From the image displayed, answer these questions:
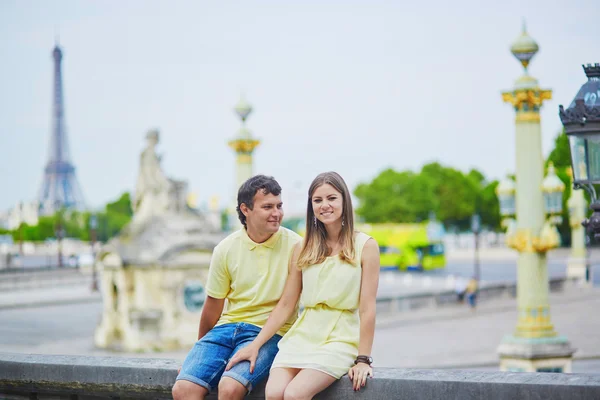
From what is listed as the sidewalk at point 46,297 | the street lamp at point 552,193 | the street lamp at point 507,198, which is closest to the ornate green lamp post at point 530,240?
the street lamp at point 507,198

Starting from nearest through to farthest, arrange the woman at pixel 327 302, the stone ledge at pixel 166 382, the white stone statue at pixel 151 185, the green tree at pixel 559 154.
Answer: the stone ledge at pixel 166 382
the woman at pixel 327 302
the white stone statue at pixel 151 185
the green tree at pixel 559 154

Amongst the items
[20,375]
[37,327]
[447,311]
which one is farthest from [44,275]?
[20,375]

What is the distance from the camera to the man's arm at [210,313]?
538cm

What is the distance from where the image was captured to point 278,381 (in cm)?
473

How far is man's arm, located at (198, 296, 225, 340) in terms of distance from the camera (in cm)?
538

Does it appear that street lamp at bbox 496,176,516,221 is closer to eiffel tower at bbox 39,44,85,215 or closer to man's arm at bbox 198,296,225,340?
man's arm at bbox 198,296,225,340

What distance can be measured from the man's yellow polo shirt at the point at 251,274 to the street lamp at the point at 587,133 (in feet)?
8.70

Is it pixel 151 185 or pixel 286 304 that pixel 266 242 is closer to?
pixel 286 304

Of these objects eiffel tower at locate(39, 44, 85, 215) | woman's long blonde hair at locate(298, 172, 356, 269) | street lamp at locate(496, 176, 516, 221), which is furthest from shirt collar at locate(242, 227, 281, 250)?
eiffel tower at locate(39, 44, 85, 215)

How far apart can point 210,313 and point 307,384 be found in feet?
3.13

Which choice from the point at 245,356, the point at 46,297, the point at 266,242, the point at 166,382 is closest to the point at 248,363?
the point at 245,356

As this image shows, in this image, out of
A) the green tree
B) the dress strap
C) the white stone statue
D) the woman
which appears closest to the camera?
the woman

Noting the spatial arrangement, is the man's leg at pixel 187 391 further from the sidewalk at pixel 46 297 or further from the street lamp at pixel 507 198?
the sidewalk at pixel 46 297

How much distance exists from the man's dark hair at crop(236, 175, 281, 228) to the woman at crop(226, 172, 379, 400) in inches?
8.4
